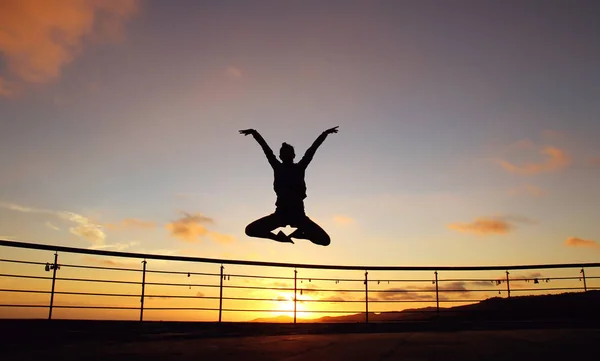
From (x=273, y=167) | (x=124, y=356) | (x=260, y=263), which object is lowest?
(x=124, y=356)

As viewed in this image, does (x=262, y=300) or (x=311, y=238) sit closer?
(x=311, y=238)

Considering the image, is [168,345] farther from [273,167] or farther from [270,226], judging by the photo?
[273,167]

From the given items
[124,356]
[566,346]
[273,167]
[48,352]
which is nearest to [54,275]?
[48,352]

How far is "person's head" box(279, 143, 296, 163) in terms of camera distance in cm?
705

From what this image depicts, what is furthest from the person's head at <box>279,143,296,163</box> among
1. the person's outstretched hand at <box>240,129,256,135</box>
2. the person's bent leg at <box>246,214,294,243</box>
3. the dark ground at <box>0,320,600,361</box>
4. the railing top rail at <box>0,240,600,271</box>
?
the dark ground at <box>0,320,600,361</box>

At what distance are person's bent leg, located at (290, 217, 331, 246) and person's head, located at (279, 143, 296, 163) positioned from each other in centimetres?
93

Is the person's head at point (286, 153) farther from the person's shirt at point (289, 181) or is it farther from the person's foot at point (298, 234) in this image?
the person's foot at point (298, 234)

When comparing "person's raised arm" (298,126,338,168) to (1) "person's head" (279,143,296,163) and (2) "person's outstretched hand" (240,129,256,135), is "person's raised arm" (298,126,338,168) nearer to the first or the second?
(1) "person's head" (279,143,296,163)

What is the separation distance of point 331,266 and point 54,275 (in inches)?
166

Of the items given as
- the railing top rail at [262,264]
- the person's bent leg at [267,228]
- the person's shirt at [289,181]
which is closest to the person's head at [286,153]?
the person's shirt at [289,181]

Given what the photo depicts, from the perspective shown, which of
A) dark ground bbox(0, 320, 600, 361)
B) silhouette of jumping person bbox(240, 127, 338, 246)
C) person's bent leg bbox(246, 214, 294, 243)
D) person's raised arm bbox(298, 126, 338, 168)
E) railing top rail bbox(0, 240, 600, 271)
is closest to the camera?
dark ground bbox(0, 320, 600, 361)

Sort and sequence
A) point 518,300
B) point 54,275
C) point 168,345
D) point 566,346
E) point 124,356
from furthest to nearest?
point 518,300, point 54,275, point 168,345, point 566,346, point 124,356

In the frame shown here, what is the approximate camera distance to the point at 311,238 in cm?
684

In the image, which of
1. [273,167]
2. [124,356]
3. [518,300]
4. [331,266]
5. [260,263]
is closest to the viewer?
[124,356]
